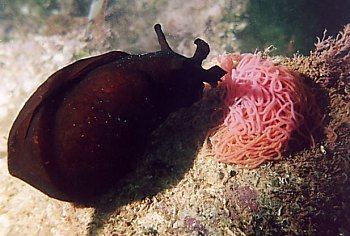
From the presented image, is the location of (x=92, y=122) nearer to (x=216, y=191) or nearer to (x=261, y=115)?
(x=216, y=191)

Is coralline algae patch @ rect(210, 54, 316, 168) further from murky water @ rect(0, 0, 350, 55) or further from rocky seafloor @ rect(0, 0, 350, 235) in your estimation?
murky water @ rect(0, 0, 350, 55)

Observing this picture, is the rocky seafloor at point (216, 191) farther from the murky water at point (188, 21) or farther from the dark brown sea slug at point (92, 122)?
the murky water at point (188, 21)

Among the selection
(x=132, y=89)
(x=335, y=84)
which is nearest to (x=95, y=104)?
(x=132, y=89)

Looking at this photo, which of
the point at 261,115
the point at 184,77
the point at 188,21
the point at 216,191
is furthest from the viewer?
the point at 188,21

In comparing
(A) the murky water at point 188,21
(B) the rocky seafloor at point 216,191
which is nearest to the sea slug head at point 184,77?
(B) the rocky seafloor at point 216,191

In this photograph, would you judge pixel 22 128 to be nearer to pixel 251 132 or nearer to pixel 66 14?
pixel 251 132

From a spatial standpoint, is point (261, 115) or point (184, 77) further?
point (184, 77)

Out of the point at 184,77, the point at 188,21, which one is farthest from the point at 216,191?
the point at 188,21
